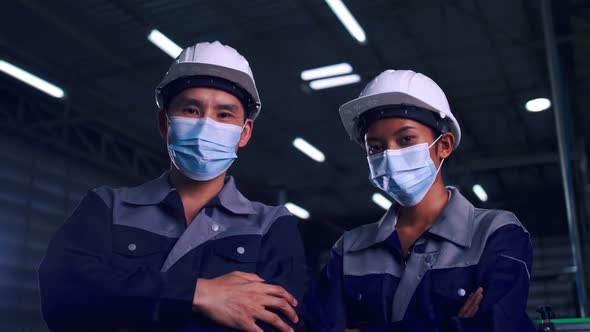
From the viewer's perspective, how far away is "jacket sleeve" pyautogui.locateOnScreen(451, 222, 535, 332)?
6.08 ft

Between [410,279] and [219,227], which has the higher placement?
[219,227]

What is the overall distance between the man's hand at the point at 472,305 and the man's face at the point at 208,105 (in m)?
0.95

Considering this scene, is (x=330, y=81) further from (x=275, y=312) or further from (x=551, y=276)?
(x=275, y=312)

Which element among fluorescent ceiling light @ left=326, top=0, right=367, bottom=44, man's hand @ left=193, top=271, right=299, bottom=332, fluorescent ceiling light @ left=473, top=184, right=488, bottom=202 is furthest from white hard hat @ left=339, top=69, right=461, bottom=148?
fluorescent ceiling light @ left=473, top=184, right=488, bottom=202

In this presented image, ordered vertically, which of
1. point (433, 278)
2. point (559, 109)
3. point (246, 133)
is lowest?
point (433, 278)

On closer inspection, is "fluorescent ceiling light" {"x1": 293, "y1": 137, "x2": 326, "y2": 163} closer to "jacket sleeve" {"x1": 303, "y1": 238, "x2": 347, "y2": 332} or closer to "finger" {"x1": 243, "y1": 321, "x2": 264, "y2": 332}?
"jacket sleeve" {"x1": 303, "y1": 238, "x2": 347, "y2": 332}

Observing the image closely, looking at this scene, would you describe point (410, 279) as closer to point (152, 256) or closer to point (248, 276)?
point (248, 276)

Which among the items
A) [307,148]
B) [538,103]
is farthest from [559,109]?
[307,148]

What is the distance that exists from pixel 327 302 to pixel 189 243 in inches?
20.1

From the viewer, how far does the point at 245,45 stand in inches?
387

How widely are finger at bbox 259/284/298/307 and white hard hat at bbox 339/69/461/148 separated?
29.5 inches

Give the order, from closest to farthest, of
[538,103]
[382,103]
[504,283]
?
[504,283]
[382,103]
[538,103]

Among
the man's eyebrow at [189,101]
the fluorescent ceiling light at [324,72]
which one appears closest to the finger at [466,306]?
the man's eyebrow at [189,101]

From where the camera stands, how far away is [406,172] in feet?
7.35
